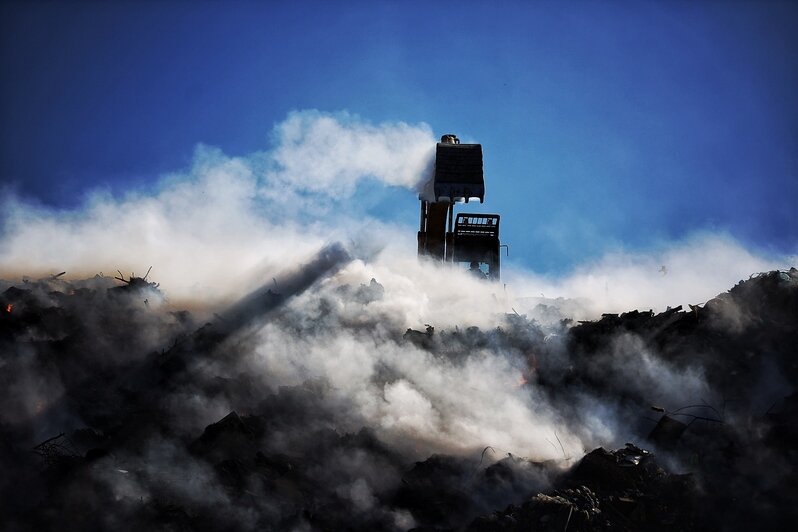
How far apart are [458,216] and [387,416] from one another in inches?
493

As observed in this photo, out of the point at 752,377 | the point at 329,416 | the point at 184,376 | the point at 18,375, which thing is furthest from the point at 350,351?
the point at 752,377

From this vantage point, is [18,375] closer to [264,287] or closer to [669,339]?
[264,287]

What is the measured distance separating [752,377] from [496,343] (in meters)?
6.48

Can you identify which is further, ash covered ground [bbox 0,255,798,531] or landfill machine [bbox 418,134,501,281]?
landfill machine [bbox 418,134,501,281]

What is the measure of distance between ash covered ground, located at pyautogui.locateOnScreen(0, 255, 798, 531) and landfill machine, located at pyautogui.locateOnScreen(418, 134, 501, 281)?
4.49 metres

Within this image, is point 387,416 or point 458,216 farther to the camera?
point 458,216

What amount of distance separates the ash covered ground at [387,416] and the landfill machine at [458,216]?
4494 mm

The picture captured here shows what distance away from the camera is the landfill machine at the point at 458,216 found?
20.9m

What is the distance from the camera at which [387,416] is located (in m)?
13.8

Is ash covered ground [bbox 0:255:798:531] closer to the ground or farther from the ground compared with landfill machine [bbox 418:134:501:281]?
closer to the ground

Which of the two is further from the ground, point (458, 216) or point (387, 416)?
point (458, 216)

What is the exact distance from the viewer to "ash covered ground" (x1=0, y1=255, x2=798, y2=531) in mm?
10117

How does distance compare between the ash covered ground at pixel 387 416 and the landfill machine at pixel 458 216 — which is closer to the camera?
the ash covered ground at pixel 387 416

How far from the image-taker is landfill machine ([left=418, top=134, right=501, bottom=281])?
821 inches
